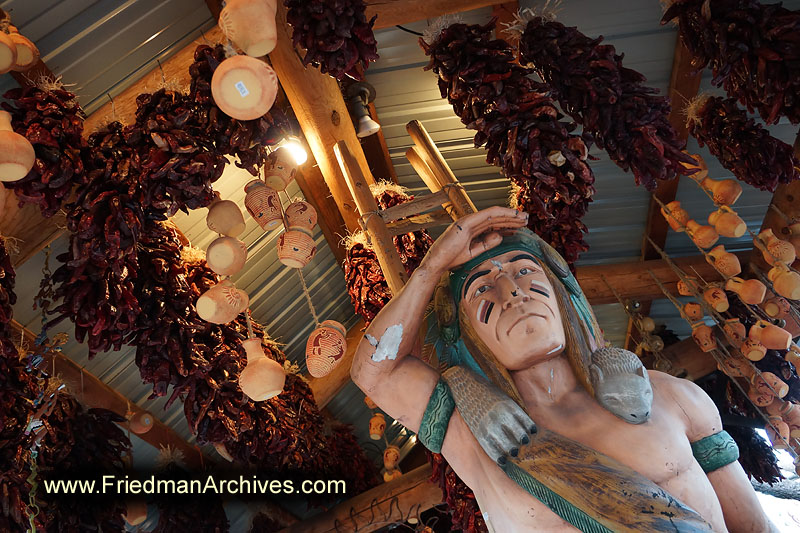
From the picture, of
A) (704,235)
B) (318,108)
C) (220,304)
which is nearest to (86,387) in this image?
(220,304)

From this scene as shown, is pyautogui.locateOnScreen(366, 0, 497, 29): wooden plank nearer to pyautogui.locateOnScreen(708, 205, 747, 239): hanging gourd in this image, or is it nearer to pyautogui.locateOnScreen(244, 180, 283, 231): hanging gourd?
pyautogui.locateOnScreen(244, 180, 283, 231): hanging gourd

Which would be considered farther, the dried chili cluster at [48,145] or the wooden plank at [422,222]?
the wooden plank at [422,222]

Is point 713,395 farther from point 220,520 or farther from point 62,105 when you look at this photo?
point 62,105

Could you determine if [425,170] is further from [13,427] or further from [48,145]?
[13,427]

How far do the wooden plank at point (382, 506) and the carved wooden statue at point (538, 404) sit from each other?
307 centimetres

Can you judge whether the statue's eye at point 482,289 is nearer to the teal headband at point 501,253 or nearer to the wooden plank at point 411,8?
the teal headband at point 501,253

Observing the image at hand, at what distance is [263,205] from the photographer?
3.14 m

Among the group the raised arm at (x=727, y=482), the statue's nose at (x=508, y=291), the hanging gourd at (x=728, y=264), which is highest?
the statue's nose at (x=508, y=291)

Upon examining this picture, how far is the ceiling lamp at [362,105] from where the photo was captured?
13.8 ft

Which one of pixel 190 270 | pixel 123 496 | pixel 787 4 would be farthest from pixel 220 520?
pixel 787 4

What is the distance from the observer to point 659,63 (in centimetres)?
A: 427

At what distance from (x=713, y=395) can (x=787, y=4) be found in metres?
3.52

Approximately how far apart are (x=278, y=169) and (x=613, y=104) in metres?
1.67

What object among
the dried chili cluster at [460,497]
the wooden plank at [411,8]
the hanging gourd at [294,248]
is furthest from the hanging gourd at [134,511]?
the wooden plank at [411,8]
